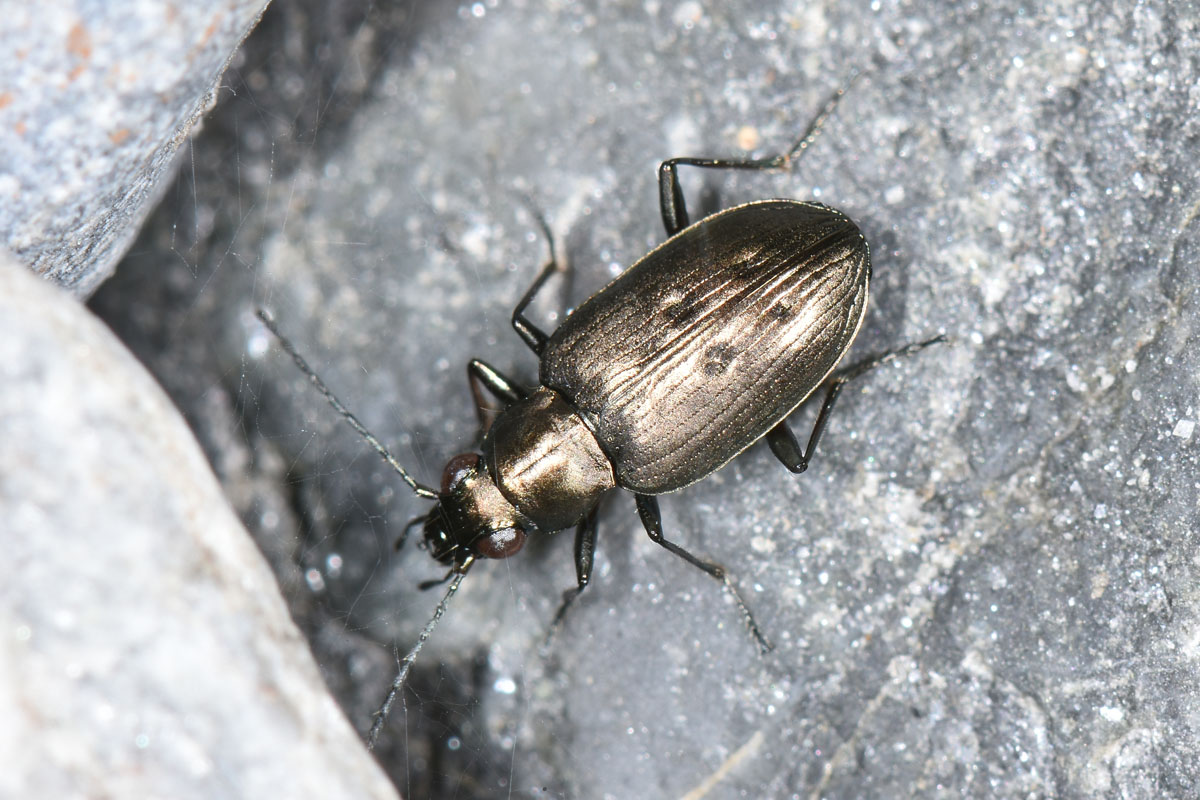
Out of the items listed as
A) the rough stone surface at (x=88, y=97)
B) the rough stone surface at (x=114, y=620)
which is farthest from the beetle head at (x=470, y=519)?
the rough stone surface at (x=88, y=97)

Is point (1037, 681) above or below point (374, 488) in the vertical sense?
below

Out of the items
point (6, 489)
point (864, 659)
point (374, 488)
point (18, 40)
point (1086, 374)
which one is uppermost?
point (18, 40)

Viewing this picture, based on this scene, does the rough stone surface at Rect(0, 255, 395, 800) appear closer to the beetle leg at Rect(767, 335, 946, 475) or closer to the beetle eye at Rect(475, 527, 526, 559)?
the beetle eye at Rect(475, 527, 526, 559)

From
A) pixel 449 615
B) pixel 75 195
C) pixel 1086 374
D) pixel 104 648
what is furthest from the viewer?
pixel 449 615

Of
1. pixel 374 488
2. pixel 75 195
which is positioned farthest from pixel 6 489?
pixel 374 488

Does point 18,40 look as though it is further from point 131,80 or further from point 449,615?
point 449,615

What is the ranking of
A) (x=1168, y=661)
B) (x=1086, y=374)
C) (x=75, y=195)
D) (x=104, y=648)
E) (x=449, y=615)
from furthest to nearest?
1. (x=449, y=615)
2. (x=1086, y=374)
3. (x=1168, y=661)
4. (x=75, y=195)
5. (x=104, y=648)

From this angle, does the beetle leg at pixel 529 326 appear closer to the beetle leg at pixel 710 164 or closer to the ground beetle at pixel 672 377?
the ground beetle at pixel 672 377

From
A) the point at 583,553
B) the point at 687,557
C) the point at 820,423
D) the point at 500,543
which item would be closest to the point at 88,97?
the point at 500,543
